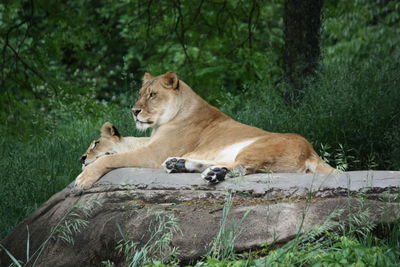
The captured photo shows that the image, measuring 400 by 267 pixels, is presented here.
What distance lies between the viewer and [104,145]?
7.06 metres

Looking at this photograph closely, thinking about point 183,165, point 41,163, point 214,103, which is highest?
point 183,165

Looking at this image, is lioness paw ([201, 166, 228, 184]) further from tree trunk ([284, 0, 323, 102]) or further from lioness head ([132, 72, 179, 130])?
tree trunk ([284, 0, 323, 102])

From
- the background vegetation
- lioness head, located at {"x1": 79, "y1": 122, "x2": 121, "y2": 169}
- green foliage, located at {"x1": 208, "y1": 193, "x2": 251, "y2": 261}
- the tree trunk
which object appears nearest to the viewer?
green foliage, located at {"x1": 208, "y1": 193, "x2": 251, "y2": 261}

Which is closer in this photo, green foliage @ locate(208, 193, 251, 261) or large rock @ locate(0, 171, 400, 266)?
green foliage @ locate(208, 193, 251, 261)

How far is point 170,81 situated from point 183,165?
4.54ft

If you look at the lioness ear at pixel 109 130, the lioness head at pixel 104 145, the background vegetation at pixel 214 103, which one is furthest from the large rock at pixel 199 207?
the lioness ear at pixel 109 130

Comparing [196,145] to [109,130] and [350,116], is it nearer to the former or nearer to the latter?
[109,130]

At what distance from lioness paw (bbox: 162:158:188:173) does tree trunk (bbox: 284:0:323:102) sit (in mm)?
3393

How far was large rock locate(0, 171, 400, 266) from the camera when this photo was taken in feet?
16.2

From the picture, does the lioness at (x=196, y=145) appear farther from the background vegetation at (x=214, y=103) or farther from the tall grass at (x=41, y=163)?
the tall grass at (x=41, y=163)

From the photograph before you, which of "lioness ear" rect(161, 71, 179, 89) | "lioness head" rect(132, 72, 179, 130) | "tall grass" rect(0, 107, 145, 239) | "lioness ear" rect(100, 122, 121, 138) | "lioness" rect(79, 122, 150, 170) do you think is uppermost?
"lioness ear" rect(161, 71, 179, 89)

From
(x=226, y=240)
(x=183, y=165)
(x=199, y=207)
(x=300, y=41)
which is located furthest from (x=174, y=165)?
(x=300, y=41)

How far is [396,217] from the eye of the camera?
4836mm

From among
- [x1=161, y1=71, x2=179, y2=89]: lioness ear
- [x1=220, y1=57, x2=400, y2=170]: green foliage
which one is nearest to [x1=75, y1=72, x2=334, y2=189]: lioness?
[x1=161, y1=71, x2=179, y2=89]: lioness ear
